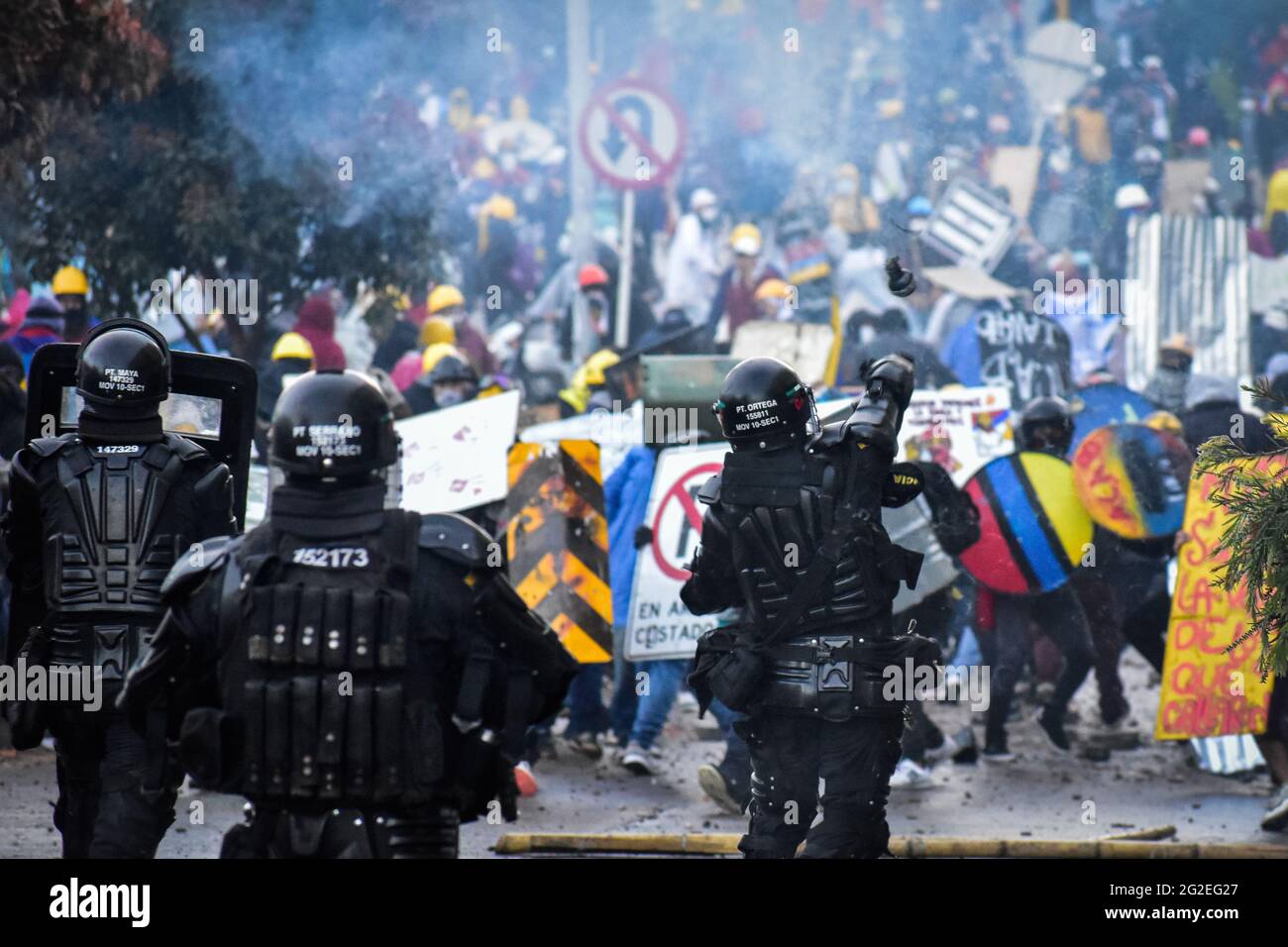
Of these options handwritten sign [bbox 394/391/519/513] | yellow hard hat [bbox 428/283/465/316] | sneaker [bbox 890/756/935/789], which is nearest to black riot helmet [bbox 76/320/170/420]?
handwritten sign [bbox 394/391/519/513]

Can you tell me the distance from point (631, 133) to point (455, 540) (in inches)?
452

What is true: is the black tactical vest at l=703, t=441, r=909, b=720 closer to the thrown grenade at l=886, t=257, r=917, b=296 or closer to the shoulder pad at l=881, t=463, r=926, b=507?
the shoulder pad at l=881, t=463, r=926, b=507

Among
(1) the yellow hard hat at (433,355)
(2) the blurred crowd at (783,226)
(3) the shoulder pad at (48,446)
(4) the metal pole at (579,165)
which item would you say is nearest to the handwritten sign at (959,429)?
(2) the blurred crowd at (783,226)

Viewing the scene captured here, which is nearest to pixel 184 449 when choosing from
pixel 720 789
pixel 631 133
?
pixel 720 789

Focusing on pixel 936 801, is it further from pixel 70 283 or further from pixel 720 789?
pixel 70 283

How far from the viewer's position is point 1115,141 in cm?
2173

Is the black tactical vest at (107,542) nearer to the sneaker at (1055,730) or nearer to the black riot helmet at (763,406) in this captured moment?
the black riot helmet at (763,406)

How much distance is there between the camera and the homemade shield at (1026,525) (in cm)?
960

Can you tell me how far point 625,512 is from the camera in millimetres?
10047

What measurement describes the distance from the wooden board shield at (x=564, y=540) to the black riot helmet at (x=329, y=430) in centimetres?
481
